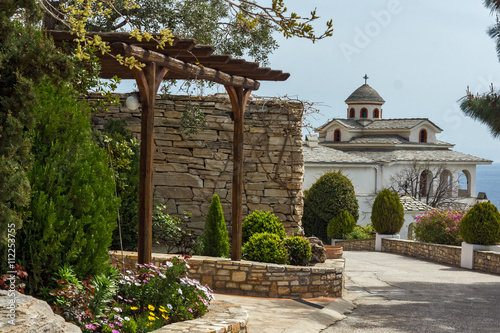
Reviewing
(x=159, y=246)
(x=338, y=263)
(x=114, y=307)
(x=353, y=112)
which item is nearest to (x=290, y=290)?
(x=338, y=263)

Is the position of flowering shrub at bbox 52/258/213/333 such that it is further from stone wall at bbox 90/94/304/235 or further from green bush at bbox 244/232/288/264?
stone wall at bbox 90/94/304/235

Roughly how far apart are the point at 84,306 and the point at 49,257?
0.55m

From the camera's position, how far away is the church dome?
149 feet

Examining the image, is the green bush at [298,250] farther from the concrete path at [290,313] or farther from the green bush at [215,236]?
the green bush at [215,236]

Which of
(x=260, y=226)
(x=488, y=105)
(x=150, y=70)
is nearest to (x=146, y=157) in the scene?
(x=150, y=70)

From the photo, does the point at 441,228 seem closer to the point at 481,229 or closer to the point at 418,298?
the point at 481,229

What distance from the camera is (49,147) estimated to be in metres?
5.39

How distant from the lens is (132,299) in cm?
570

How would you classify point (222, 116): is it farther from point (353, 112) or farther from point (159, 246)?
point (353, 112)

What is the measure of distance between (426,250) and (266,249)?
8789mm

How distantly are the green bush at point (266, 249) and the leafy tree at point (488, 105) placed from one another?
5.73 meters

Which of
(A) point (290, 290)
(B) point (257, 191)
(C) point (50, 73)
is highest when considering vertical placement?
(C) point (50, 73)

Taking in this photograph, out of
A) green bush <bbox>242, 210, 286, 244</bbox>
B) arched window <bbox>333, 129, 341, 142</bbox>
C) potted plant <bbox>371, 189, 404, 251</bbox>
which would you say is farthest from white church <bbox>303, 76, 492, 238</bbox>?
green bush <bbox>242, 210, 286, 244</bbox>

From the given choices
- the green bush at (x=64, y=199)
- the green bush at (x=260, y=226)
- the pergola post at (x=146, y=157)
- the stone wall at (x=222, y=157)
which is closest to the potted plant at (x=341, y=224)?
the stone wall at (x=222, y=157)
